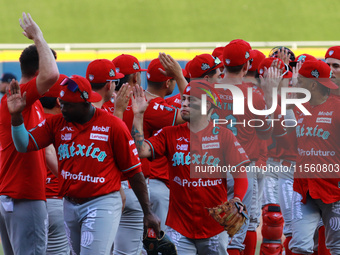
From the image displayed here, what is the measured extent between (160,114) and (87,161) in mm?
1624

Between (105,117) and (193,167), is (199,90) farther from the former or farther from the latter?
(105,117)

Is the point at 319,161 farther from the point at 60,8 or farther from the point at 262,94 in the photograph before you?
the point at 60,8

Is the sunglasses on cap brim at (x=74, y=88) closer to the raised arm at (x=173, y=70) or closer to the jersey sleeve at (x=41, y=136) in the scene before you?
the jersey sleeve at (x=41, y=136)

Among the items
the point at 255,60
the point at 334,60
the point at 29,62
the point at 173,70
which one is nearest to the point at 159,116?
the point at 173,70

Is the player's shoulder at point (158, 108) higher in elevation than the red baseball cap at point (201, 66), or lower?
lower

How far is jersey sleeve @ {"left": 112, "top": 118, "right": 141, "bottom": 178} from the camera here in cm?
525

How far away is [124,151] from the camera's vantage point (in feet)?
17.2

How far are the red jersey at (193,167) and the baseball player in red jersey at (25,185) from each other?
111cm

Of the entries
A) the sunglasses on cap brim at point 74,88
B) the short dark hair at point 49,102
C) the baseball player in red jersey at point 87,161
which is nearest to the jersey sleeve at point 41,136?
the baseball player in red jersey at point 87,161

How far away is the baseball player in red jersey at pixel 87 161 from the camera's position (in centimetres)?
517

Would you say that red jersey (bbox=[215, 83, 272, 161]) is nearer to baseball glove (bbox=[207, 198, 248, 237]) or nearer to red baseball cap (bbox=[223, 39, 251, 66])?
red baseball cap (bbox=[223, 39, 251, 66])

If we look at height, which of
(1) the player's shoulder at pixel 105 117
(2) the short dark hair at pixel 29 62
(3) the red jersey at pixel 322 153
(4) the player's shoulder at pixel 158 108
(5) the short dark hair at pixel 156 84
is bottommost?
(3) the red jersey at pixel 322 153

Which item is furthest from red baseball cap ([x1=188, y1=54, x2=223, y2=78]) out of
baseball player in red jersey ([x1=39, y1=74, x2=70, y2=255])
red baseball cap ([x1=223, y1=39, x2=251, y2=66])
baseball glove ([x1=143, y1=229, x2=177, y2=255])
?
baseball glove ([x1=143, y1=229, x2=177, y2=255])

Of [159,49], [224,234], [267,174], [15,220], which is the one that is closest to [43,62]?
[15,220]
